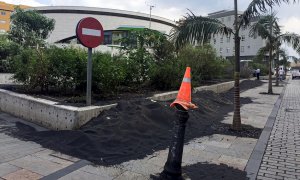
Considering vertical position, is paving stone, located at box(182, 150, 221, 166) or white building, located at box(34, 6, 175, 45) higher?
white building, located at box(34, 6, 175, 45)

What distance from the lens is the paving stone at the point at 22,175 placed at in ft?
13.1

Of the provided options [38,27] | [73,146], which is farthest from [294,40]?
[38,27]

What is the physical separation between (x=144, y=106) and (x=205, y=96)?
4.37 meters

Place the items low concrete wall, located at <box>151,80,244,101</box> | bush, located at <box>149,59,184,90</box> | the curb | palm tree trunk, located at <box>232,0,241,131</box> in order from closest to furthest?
the curb, palm tree trunk, located at <box>232,0,241,131</box>, low concrete wall, located at <box>151,80,244,101</box>, bush, located at <box>149,59,184,90</box>

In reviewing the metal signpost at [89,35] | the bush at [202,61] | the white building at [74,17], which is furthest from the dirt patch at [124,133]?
the white building at [74,17]

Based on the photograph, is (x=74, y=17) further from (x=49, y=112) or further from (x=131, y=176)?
(x=131, y=176)

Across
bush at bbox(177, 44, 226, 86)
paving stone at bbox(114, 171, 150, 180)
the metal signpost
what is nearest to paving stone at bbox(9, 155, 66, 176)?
paving stone at bbox(114, 171, 150, 180)

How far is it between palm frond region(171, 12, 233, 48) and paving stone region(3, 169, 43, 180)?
4.37 meters

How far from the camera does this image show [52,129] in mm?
6539

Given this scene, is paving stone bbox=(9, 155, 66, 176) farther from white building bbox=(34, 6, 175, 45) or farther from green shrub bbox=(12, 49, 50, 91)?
white building bbox=(34, 6, 175, 45)

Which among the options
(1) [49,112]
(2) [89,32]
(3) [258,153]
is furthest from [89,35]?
(3) [258,153]

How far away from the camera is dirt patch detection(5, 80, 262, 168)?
501cm

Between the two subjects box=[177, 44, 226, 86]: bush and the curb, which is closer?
the curb

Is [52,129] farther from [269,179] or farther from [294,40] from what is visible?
[294,40]
